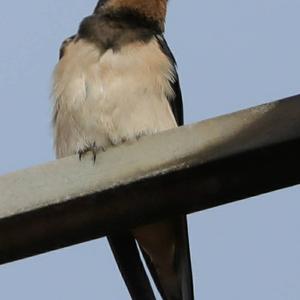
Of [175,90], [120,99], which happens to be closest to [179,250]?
[120,99]

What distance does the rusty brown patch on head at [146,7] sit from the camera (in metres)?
3.61

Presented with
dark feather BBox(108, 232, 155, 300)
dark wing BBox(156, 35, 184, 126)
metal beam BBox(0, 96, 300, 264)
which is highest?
dark wing BBox(156, 35, 184, 126)

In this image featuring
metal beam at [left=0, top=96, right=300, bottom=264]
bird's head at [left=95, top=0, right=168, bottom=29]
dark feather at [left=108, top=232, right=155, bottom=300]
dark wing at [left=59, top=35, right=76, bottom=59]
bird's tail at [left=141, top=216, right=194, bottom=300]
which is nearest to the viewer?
metal beam at [left=0, top=96, right=300, bottom=264]

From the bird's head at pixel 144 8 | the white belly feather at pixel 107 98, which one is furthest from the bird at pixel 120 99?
the bird's head at pixel 144 8

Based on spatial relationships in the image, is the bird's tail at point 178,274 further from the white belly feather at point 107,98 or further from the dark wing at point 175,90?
the dark wing at point 175,90

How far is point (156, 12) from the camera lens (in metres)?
3.62

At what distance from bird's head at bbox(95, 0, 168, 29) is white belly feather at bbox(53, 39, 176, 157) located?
404 mm

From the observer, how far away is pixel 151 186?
4.53ft

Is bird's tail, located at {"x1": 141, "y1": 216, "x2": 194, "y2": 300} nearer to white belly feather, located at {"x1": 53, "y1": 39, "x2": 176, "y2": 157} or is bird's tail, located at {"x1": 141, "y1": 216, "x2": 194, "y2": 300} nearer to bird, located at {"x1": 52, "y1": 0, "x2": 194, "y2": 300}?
bird, located at {"x1": 52, "y1": 0, "x2": 194, "y2": 300}

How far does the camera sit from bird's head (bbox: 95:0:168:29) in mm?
3605

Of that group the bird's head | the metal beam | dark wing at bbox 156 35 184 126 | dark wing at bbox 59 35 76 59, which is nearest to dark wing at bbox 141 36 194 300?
dark wing at bbox 156 35 184 126

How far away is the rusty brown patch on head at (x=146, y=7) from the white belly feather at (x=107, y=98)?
41cm

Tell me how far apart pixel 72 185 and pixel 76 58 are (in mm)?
1870

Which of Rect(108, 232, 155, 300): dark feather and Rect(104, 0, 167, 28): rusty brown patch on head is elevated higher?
Rect(104, 0, 167, 28): rusty brown patch on head
